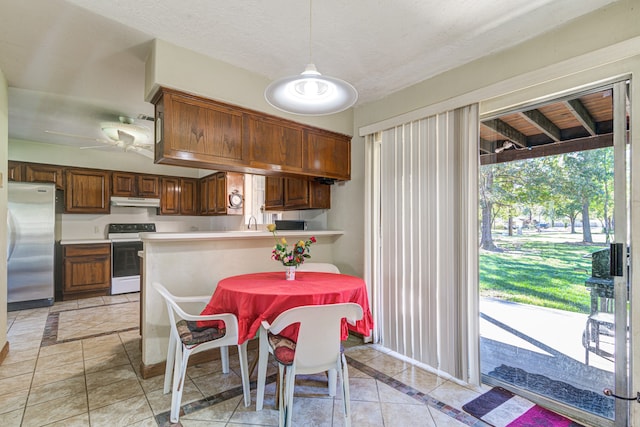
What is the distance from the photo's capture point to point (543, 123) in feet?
7.27

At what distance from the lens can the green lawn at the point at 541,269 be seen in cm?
201

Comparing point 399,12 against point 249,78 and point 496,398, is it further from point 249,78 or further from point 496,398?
point 496,398

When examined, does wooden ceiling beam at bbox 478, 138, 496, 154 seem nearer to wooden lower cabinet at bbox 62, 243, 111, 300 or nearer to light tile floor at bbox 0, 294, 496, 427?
light tile floor at bbox 0, 294, 496, 427

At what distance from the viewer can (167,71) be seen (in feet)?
7.50

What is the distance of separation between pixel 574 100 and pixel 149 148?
4276mm

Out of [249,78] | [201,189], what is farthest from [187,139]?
[201,189]

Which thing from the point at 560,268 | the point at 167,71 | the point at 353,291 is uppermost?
the point at 167,71

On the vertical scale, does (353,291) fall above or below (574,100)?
below

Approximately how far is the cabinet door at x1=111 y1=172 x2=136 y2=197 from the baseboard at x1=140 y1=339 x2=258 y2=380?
3.98m

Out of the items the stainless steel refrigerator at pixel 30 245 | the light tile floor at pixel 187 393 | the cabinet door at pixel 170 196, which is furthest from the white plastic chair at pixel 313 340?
the cabinet door at pixel 170 196

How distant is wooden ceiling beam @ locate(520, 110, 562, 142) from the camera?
2.15m

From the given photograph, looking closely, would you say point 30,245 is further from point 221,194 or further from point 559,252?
point 559,252

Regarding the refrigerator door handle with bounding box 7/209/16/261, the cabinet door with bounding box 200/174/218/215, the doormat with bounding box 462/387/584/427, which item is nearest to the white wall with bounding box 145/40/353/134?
the doormat with bounding box 462/387/584/427

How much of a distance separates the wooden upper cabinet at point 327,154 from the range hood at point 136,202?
13.0 ft
